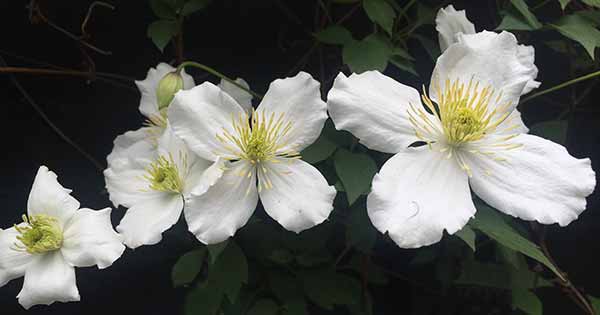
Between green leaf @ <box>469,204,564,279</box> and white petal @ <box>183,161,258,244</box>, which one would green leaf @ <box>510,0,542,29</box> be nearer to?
green leaf @ <box>469,204,564,279</box>

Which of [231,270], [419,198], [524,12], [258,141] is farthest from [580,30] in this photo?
[231,270]

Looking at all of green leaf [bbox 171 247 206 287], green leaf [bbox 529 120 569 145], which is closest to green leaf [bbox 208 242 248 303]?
green leaf [bbox 171 247 206 287]

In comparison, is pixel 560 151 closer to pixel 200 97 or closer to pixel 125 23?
pixel 200 97

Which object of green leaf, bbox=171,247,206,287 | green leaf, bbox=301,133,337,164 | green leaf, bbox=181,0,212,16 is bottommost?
green leaf, bbox=171,247,206,287

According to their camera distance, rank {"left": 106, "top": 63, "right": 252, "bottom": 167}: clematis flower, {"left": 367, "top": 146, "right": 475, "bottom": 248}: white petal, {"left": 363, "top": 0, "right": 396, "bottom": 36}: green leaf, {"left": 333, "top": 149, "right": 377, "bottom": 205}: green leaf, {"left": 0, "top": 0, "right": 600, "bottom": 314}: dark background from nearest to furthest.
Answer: {"left": 367, "top": 146, "right": 475, "bottom": 248}: white petal, {"left": 333, "top": 149, "right": 377, "bottom": 205}: green leaf, {"left": 363, "top": 0, "right": 396, "bottom": 36}: green leaf, {"left": 106, "top": 63, "right": 252, "bottom": 167}: clematis flower, {"left": 0, "top": 0, "right": 600, "bottom": 314}: dark background

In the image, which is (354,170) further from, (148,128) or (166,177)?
(148,128)

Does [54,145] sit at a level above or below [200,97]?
below

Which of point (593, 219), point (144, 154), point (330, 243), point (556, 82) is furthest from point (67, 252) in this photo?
point (593, 219)

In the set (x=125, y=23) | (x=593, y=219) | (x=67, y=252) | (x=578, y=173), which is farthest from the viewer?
(x=593, y=219)
